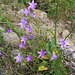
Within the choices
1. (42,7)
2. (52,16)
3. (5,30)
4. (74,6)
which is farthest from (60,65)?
(42,7)

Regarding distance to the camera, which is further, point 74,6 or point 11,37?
point 74,6

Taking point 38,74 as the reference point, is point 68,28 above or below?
above

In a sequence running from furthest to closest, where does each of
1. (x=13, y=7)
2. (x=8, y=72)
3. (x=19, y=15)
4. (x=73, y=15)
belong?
1. (x=13, y=7)
2. (x=73, y=15)
3. (x=19, y=15)
4. (x=8, y=72)

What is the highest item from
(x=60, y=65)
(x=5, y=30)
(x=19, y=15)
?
(x=19, y=15)

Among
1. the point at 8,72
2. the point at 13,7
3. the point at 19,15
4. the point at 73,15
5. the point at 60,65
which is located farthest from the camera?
the point at 13,7

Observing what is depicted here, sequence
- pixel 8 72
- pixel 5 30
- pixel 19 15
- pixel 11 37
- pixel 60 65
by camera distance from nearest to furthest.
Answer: pixel 60 65 → pixel 8 72 → pixel 11 37 → pixel 5 30 → pixel 19 15

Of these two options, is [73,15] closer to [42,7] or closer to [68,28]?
[68,28]

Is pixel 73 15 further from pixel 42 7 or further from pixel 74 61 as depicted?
pixel 74 61

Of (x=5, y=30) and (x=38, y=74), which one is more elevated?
(x=5, y=30)

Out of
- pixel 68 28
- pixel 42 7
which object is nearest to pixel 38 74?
pixel 68 28
